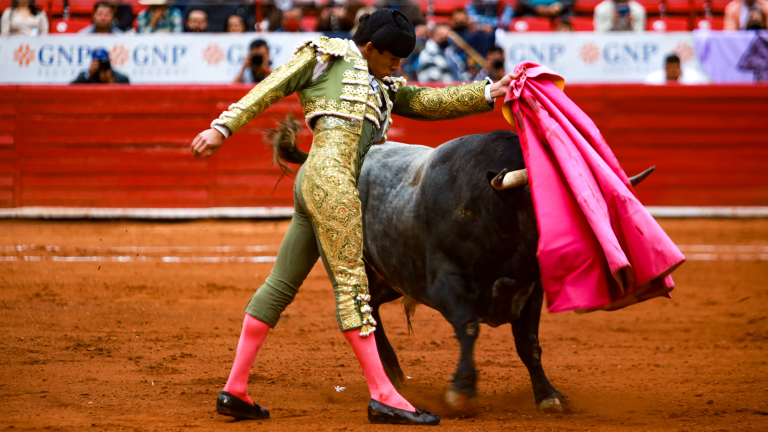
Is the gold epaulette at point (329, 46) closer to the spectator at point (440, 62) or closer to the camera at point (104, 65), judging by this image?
the spectator at point (440, 62)

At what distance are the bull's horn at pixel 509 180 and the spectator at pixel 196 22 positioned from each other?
6.92 meters

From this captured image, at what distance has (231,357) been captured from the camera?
3.71 meters

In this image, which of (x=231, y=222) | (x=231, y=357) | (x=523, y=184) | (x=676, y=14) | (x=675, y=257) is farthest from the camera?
(x=676, y=14)

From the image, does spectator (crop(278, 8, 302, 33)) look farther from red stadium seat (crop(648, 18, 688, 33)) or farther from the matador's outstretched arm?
the matador's outstretched arm

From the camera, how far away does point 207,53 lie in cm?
865

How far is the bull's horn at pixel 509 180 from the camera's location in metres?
2.55

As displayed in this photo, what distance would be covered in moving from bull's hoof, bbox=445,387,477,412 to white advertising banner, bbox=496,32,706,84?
6534mm

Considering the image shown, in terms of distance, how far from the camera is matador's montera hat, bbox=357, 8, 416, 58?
100 inches

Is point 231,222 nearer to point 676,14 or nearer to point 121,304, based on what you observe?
point 121,304

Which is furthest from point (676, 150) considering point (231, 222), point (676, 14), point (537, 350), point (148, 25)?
point (537, 350)

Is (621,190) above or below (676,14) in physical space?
below

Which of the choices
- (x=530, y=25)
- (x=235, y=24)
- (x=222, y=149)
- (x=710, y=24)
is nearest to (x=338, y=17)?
(x=235, y=24)

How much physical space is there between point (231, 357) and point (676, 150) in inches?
269

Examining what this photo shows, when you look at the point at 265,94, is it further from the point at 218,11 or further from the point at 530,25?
the point at 530,25
